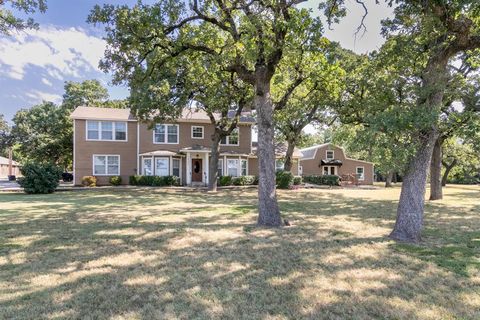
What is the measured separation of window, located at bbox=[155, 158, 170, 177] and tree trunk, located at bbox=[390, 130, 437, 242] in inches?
759

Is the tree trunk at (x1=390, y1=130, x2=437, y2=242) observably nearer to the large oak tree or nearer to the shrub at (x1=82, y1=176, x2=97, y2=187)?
the large oak tree

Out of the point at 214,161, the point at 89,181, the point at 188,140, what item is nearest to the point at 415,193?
the point at 214,161

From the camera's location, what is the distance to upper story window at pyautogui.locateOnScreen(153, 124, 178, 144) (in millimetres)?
24453

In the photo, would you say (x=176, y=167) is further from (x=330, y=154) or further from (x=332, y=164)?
(x=330, y=154)

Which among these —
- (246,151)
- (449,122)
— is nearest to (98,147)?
(246,151)

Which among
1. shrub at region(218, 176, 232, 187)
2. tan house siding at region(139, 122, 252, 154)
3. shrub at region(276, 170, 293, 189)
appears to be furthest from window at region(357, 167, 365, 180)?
shrub at region(218, 176, 232, 187)

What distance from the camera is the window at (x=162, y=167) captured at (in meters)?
24.0

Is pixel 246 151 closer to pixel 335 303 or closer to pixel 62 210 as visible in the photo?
pixel 62 210

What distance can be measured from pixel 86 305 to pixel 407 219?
632 cm

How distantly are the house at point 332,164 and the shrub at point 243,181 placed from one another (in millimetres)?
11836

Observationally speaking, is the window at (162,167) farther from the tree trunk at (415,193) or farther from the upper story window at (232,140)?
the tree trunk at (415,193)

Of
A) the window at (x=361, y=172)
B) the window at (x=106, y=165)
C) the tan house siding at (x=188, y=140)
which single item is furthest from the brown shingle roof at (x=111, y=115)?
the window at (x=361, y=172)

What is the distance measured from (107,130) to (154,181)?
5.33 m

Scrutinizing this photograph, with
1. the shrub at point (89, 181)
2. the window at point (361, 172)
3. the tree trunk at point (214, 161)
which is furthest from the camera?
the window at point (361, 172)
